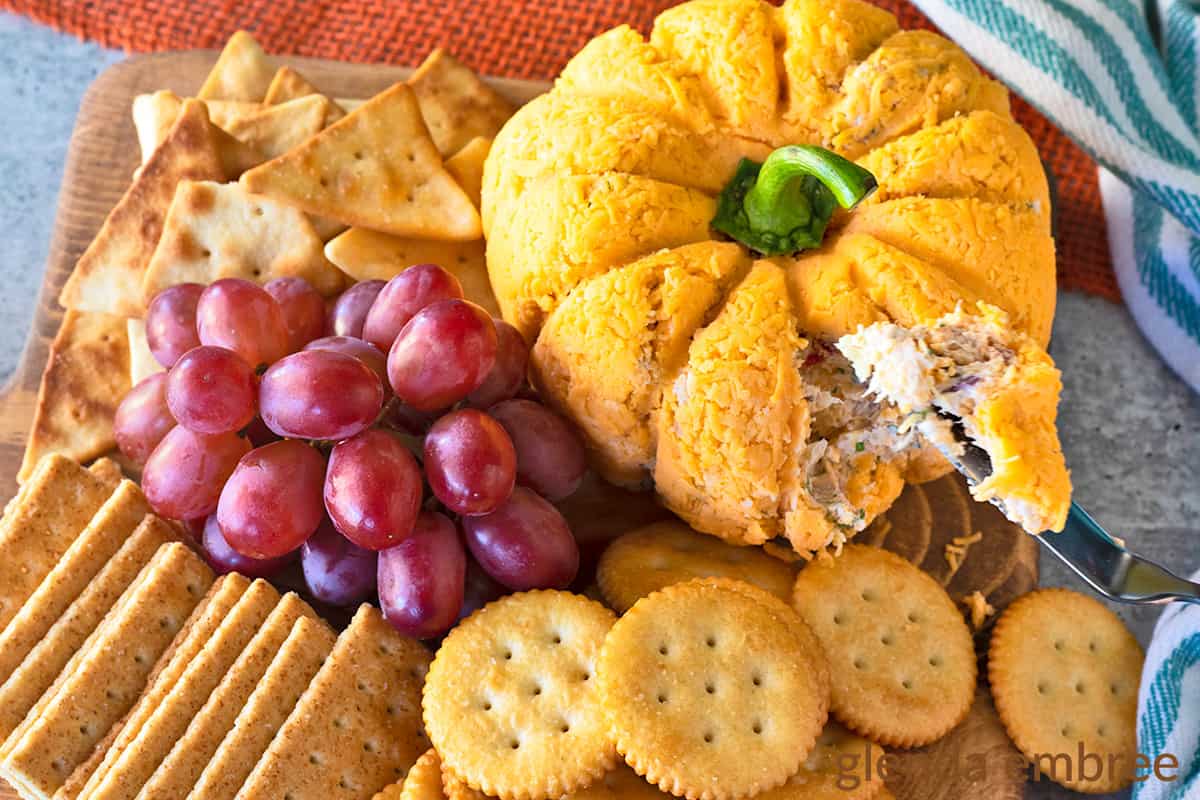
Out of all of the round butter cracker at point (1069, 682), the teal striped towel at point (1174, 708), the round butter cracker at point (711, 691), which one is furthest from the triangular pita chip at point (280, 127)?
the teal striped towel at point (1174, 708)

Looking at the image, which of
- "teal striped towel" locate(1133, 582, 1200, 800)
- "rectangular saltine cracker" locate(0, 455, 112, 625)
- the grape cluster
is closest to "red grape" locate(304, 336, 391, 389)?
the grape cluster

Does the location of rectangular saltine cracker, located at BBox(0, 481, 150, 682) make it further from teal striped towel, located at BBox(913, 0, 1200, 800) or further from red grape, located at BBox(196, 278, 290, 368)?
teal striped towel, located at BBox(913, 0, 1200, 800)

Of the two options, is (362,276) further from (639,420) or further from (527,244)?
(639,420)

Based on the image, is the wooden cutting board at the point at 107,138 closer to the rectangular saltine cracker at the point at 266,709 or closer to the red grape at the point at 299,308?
the red grape at the point at 299,308

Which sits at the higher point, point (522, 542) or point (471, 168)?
point (471, 168)

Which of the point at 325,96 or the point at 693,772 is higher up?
the point at 325,96

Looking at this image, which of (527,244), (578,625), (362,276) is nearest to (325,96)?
(362,276)

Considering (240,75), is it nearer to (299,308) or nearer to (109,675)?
(299,308)

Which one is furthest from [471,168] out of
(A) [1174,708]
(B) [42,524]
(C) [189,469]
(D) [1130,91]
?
(A) [1174,708]
